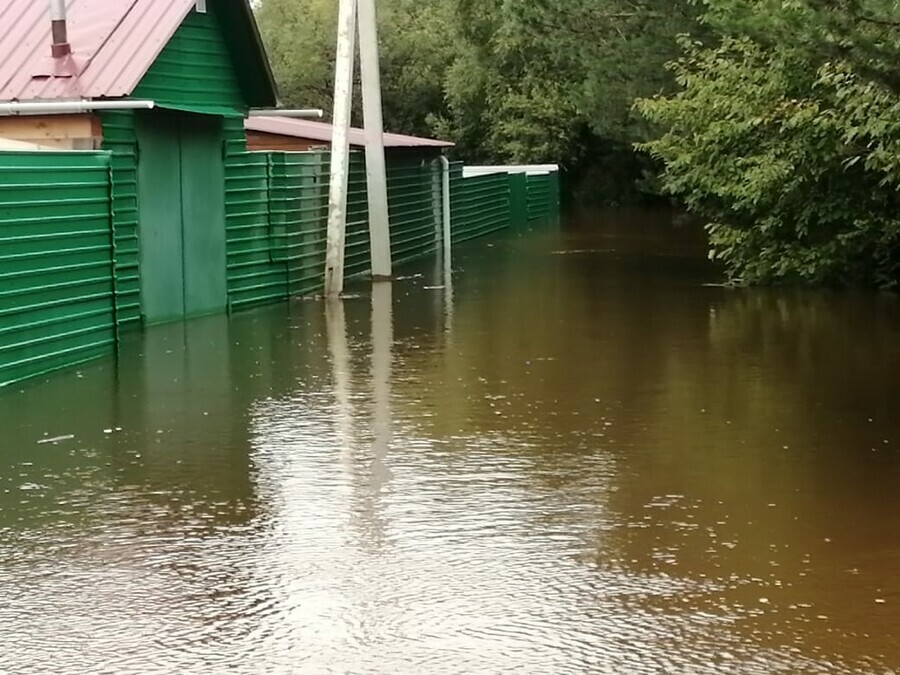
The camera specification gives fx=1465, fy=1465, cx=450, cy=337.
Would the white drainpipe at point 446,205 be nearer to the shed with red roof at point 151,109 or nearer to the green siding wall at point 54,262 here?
the shed with red roof at point 151,109

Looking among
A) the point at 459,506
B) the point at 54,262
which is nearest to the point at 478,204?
the point at 54,262

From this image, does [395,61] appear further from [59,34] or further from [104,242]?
[104,242]

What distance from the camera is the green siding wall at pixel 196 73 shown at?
1583 centimetres

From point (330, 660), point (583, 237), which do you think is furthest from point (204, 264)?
point (583, 237)

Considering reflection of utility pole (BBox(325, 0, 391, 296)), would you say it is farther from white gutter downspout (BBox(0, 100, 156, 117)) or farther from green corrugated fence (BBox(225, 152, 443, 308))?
white gutter downspout (BBox(0, 100, 156, 117))

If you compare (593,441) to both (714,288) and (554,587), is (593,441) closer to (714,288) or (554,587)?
(554,587)

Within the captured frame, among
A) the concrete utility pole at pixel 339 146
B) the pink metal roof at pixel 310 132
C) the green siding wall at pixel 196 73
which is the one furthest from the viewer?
the pink metal roof at pixel 310 132

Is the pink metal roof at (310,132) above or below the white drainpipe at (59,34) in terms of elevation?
below

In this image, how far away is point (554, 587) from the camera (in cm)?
634

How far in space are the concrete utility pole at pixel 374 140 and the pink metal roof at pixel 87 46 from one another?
4459 mm

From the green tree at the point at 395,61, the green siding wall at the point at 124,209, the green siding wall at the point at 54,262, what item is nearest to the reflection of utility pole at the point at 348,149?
the green siding wall at the point at 124,209

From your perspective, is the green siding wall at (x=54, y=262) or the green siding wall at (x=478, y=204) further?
the green siding wall at (x=478, y=204)

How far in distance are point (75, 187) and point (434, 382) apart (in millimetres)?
3987

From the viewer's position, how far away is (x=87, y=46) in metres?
15.4
